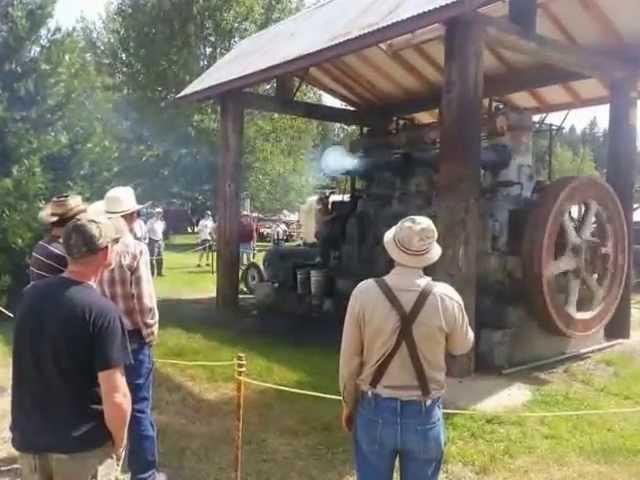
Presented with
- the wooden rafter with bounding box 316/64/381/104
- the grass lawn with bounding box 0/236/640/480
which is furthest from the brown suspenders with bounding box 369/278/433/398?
the wooden rafter with bounding box 316/64/381/104

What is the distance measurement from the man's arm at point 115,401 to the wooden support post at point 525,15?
16.4 feet

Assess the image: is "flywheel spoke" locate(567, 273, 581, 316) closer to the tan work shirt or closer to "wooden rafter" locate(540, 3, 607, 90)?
"wooden rafter" locate(540, 3, 607, 90)

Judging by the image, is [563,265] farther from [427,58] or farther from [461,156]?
[427,58]

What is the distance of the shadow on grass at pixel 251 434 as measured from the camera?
4.03 m

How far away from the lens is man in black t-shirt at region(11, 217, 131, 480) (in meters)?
2.23

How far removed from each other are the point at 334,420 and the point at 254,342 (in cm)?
279

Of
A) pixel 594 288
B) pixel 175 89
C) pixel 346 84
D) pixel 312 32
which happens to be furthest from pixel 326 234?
pixel 175 89

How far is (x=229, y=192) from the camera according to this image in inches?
359

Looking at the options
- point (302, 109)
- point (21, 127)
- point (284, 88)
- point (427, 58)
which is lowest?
point (21, 127)

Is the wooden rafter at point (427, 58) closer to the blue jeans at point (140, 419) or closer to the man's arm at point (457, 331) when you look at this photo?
the blue jeans at point (140, 419)

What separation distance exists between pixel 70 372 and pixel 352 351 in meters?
1.11

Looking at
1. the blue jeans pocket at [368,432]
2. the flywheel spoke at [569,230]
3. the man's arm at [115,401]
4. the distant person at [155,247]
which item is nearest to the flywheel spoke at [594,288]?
the flywheel spoke at [569,230]

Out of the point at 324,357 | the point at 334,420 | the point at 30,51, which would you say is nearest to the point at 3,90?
the point at 30,51

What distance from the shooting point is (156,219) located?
1495 cm
